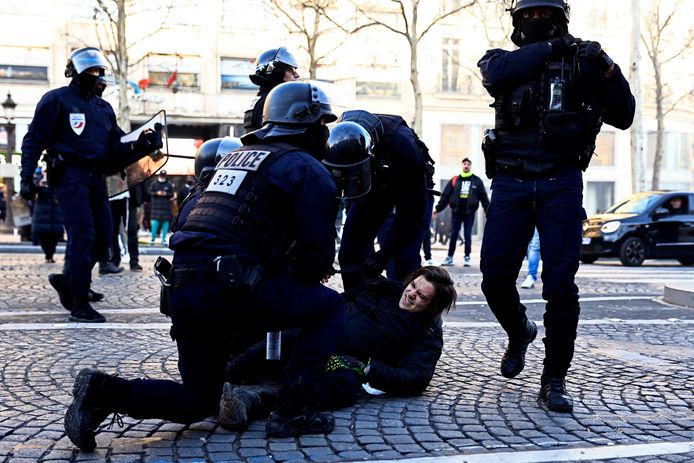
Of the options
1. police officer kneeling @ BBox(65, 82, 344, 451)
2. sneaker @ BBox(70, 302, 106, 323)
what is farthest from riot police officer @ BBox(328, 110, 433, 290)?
sneaker @ BBox(70, 302, 106, 323)

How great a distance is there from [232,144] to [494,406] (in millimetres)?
2478

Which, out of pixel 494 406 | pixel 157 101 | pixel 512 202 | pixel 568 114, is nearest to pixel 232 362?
pixel 494 406

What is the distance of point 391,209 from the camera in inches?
219

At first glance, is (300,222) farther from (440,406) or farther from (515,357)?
(515,357)

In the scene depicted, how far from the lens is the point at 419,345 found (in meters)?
4.80

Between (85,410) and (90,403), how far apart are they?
0.11 ft

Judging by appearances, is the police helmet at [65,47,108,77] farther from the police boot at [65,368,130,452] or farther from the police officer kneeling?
the police boot at [65,368,130,452]

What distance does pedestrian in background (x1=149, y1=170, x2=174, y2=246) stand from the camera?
58.4ft

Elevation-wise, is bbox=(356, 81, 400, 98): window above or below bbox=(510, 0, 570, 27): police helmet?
above

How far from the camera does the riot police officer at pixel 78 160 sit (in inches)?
264

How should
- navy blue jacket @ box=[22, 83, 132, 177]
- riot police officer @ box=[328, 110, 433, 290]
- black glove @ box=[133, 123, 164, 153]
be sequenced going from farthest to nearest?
black glove @ box=[133, 123, 164, 153] → navy blue jacket @ box=[22, 83, 132, 177] → riot police officer @ box=[328, 110, 433, 290]

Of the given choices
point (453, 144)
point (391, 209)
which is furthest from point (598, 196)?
point (391, 209)

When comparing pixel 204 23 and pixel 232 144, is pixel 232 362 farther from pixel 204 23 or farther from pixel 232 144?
pixel 204 23

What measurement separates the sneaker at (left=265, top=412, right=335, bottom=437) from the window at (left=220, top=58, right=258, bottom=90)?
32.1m
